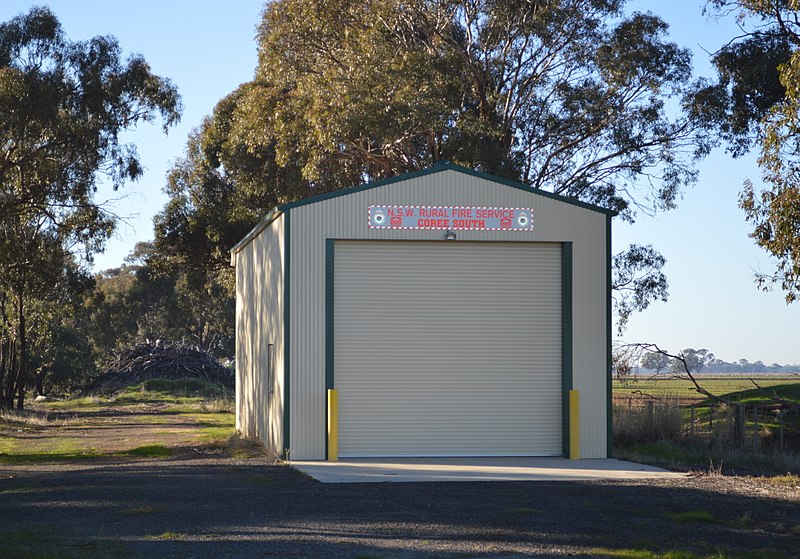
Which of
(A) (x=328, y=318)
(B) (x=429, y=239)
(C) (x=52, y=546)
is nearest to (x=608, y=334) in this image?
(B) (x=429, y=239)

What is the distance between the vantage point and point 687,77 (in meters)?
30.9

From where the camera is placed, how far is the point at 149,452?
67.1 ft

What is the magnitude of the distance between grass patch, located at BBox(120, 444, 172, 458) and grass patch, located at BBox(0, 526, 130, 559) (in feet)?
30.7

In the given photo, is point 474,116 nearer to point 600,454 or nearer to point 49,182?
point 49,182

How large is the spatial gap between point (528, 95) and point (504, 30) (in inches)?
79.4

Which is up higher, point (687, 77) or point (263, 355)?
point (687, 77)

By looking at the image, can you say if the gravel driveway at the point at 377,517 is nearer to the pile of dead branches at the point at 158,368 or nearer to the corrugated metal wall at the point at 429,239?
the corrugated metal wall at the point at 429,239

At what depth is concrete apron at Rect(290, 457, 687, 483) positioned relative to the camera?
15.6 meters

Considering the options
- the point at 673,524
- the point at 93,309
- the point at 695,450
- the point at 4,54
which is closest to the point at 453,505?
the point at 673,524

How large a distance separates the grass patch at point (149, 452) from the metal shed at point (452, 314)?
246 cm

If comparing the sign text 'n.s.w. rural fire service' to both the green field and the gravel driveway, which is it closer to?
the green field

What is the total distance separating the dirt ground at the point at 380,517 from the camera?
9.71 metres

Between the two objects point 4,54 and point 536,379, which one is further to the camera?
point 4,54

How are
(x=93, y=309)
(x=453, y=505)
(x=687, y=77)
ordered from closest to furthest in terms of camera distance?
(x=453, y=505)
(x=687, y=77)
(x=93, y=309)
